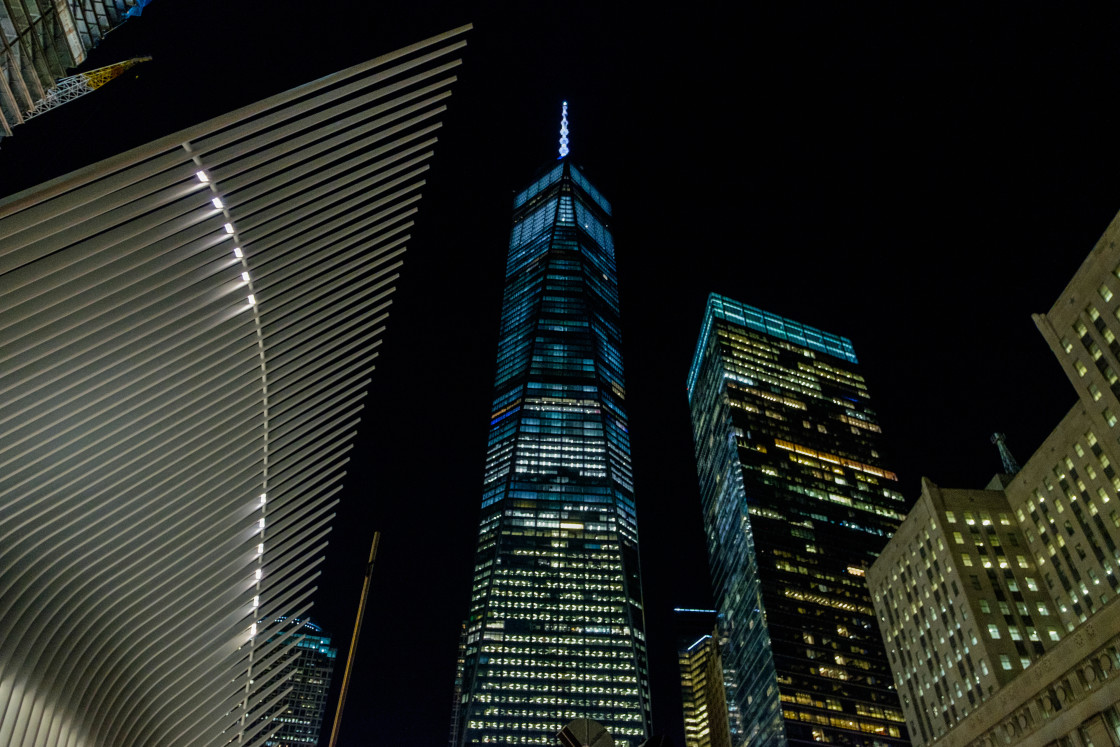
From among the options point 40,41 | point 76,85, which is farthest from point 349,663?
point 76,85

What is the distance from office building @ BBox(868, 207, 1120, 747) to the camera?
177ft

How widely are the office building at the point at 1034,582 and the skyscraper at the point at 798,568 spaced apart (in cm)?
4628

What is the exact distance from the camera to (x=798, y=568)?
6501 inches

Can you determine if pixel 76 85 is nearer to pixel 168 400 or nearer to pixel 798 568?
pixel 168 400

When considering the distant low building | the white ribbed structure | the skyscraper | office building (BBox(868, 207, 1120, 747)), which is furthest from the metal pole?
the skyscraper

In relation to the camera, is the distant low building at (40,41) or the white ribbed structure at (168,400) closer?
the white ribbed structure at (168,400)

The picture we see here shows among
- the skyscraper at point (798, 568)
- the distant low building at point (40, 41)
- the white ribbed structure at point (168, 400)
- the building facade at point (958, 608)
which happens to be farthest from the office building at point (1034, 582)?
the distant low building at point (40, 41)

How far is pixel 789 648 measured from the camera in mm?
152375

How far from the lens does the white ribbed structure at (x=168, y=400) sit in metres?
20.4

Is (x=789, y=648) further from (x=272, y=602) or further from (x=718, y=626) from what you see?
(x=272, y=602)

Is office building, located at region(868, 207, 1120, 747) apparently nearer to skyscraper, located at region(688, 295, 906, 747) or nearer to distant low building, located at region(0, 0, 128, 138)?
skyscraper, located at region(688, 295, 906, 747)

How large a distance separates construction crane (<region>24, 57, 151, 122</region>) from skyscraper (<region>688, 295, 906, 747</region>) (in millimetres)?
141476

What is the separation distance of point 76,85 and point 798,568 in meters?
153

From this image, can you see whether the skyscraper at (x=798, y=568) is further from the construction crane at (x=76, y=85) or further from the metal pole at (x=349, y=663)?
the construction crane at (x=76, y=85)
